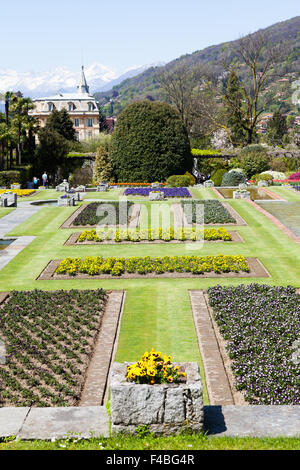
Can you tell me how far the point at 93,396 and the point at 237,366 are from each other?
337 cm

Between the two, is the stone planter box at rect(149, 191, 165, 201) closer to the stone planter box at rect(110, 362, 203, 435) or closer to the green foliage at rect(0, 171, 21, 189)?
the green foliage at rect(0, 171, 21, 189)

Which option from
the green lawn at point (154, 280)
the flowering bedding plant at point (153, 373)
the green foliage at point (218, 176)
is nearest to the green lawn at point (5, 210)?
the green lawn at point (154, 280)

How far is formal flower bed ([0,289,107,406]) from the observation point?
11039 millimetres

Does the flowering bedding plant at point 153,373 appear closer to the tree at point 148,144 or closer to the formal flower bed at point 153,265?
the formal flower bed at point 153,265

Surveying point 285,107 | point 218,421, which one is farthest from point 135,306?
point 285,107

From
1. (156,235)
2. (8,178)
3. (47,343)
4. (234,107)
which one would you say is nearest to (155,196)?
(156,235)

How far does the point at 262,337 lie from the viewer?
13.3 meters

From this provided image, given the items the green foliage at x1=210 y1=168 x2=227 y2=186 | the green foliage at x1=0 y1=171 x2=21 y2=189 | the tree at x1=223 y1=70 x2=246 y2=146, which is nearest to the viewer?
the green foliage at x1=210 y1=168 x2=227 y2=186

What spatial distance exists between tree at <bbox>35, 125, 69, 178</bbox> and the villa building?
189 feet

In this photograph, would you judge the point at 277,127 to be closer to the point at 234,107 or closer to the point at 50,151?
the point at 234,107

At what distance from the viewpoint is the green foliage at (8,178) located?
5019cm

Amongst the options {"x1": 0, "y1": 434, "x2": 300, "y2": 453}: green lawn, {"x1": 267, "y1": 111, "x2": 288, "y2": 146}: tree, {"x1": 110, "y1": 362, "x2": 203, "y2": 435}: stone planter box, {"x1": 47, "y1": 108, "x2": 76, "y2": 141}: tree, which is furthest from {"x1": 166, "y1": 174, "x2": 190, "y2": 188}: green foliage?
{"x1": 267, "y1": 111, "x2": 288, "y2": 146}: tree

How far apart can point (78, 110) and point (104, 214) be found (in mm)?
95463
